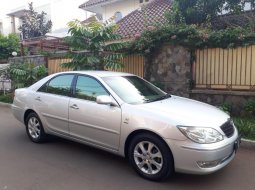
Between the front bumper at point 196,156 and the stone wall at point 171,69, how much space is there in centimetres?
482

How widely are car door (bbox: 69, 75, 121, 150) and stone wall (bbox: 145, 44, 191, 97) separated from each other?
4.16m

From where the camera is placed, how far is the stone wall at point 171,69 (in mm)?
8719

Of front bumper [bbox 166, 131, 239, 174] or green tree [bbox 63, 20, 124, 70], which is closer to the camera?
front bumper [bbox 166, 131, 239, 174]

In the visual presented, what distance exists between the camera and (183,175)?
14.5ft

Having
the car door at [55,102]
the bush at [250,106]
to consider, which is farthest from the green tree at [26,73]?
the bush at [250,106]

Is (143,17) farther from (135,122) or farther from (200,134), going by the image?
(200,134)

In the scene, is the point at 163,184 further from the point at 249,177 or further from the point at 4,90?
the point at 4,90

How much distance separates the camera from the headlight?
3.94m

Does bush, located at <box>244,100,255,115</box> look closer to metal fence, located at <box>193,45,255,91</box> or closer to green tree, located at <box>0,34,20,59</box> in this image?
metal fence, located at <box>193,45,255,91</box>

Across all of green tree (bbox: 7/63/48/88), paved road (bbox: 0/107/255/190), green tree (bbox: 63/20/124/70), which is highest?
green tree (bbox: 63/20/124/70)

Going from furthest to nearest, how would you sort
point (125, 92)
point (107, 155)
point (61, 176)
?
1. point (107, 155)
2. point (125, 92)
3. point (61, 176)

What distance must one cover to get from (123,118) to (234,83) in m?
4.65

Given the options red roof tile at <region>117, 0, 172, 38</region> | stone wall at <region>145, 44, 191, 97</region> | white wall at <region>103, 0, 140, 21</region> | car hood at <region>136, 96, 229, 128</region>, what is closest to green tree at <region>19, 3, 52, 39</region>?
white wall at <region>103, 0, 140, 21</region>

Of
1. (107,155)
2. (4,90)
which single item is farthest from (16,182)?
(4,90)
